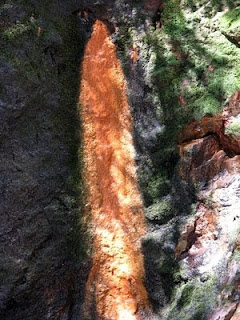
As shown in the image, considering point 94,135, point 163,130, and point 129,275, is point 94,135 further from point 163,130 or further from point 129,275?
point 129,275

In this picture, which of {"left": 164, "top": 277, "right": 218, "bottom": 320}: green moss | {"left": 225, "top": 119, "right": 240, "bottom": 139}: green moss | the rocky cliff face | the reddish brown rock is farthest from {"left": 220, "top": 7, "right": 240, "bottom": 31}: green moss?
{"left": 164, "top": 277, "right": 218, "bottom": 320}: green moss

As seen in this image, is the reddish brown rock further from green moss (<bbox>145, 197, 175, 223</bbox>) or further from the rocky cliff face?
green moss (<bbox>145, 197, 175, 223</bbox>)

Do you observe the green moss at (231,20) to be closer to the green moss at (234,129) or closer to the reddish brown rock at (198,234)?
the green moss at (234,129)

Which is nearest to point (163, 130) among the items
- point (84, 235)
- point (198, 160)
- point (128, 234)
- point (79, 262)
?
point (198, 160)

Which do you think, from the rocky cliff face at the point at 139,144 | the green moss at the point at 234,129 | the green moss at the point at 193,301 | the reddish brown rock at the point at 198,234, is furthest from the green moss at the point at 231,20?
the green moss at the point at 193,301

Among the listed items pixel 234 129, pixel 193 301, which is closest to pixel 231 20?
pixel 234 129

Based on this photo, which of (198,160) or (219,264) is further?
→ (198,160)

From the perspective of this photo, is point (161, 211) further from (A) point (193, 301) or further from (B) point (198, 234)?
(A) point (193, 301)
